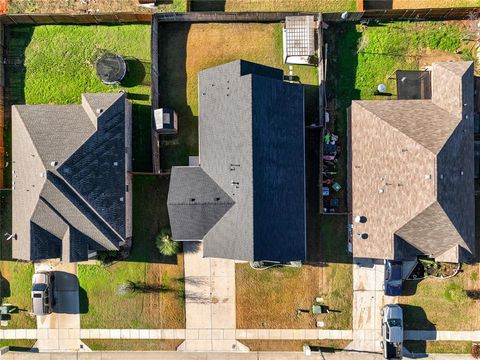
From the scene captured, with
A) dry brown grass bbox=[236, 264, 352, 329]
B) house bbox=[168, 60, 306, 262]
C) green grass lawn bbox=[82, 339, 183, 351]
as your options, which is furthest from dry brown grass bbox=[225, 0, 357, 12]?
green grass lawn bbox=[82, 339, 183, 351]

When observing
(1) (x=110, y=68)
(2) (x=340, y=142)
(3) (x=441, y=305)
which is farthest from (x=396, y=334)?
(1) (x=110, y=68)

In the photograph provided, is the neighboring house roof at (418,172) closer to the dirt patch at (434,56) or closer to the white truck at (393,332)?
the dirt patch at (434,56)

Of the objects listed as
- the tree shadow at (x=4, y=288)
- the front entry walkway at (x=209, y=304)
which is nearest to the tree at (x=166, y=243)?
the front entry walkway at (x=209, y=304)

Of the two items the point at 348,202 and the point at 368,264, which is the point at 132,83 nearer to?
the point at 348,202

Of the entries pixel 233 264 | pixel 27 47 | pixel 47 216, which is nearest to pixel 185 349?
pixel 233 264

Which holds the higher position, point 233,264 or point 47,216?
point 47,216

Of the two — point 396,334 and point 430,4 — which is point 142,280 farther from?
point 430,4

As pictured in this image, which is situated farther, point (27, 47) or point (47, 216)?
point (27, 47)
